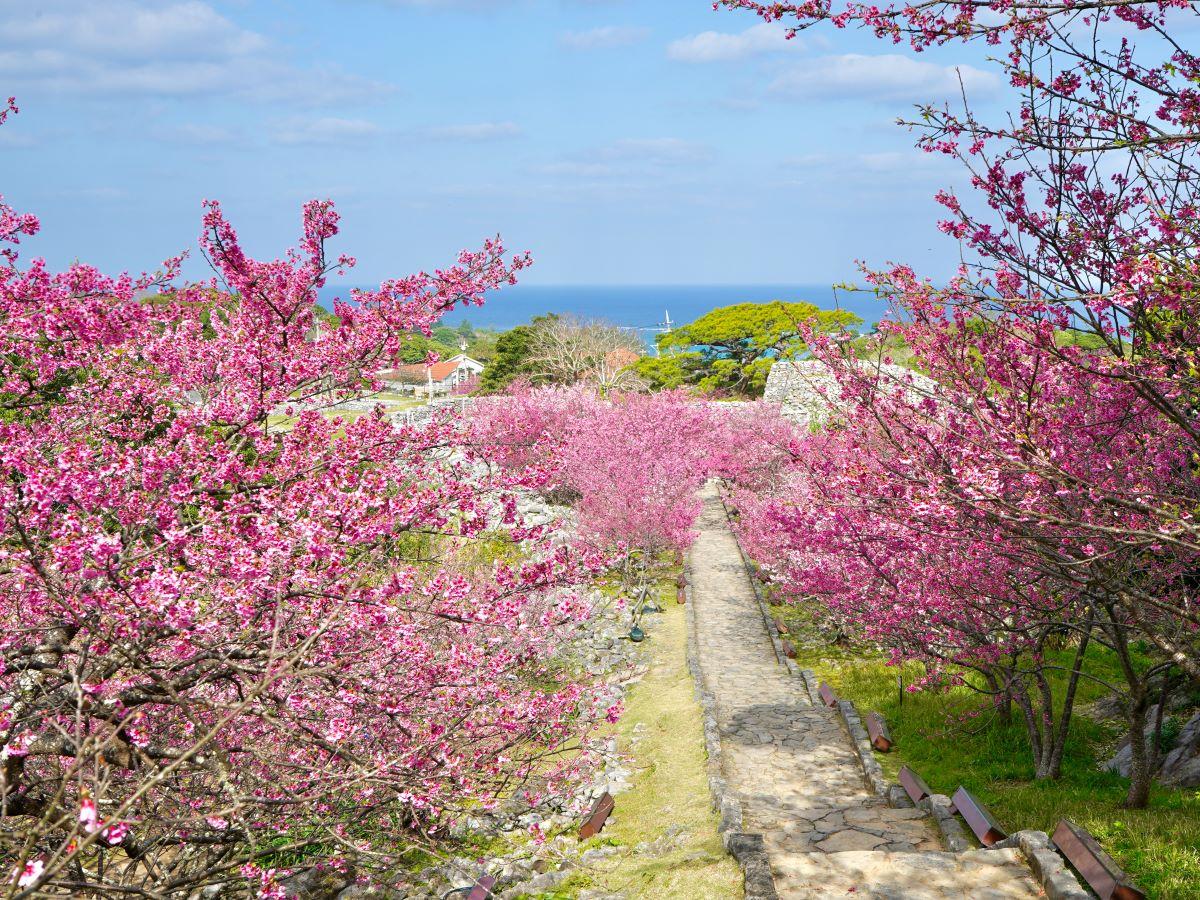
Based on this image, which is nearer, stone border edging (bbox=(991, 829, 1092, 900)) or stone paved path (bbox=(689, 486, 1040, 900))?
stone border edging (bbox=(991, 829, 1092, 900))

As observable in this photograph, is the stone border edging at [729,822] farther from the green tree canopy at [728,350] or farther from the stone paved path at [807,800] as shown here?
the green tree canopy at [728,350]

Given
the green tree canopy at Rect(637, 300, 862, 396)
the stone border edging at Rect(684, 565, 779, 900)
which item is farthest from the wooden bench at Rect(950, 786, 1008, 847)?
the green tree canopy at Rect(637, 300, 862, 396)

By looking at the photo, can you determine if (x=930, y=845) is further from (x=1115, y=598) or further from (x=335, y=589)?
(x=335, y=589)

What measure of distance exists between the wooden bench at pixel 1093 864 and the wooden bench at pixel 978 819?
768 millimetres

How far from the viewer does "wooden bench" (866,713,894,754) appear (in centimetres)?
1182

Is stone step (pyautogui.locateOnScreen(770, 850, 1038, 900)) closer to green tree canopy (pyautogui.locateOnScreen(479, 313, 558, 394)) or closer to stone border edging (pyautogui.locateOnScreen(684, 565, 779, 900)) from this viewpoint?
stone border edging (pyautogui.locateOnScreen(684, 565, 779, 900))

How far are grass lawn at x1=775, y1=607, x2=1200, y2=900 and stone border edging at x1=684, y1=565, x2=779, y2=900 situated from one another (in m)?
2.24

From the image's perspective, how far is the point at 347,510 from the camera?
522 centimetres

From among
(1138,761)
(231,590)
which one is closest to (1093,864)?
(1138,761)

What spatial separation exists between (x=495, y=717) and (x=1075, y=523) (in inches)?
182

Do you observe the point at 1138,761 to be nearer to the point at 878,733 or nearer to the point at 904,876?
the point at 904,876

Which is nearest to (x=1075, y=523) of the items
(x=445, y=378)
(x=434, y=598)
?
(x=434, y=598)

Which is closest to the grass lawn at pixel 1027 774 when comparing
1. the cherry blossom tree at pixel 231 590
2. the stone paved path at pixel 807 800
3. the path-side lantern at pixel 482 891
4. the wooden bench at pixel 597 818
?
the stone paved path at pixel 807 800

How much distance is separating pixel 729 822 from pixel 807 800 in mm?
1828
